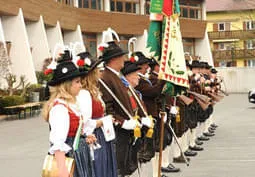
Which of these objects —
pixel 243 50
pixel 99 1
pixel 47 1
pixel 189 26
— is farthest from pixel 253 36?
pixel 47 1

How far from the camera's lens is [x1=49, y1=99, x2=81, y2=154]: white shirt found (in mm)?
5305

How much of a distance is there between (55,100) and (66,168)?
0.70 m

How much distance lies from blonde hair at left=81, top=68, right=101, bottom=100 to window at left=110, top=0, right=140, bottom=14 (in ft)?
154

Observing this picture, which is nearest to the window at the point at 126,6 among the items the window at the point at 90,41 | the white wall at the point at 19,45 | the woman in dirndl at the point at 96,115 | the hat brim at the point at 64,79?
the window at the point at 90,41

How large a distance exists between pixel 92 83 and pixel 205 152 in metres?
7.04

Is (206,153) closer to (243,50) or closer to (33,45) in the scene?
(33,45)

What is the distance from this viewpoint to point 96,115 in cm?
637

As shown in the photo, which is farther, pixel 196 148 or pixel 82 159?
pixel 196 148

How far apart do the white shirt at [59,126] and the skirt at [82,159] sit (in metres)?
0.33

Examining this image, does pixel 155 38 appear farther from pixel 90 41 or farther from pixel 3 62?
pixel 90 41

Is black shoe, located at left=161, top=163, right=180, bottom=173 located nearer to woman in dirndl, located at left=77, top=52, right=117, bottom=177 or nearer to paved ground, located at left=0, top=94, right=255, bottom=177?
paved ground, located at left=0, top=94, right=255, bottom=177

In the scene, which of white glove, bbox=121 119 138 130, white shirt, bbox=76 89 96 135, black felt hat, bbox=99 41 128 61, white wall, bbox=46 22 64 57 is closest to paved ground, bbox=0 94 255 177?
white glove, bbox=121 119 138 130

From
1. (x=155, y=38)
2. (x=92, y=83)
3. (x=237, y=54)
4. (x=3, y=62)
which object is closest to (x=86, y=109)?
(x=92, y=83)

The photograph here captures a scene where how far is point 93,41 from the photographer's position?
5012 centimetres
